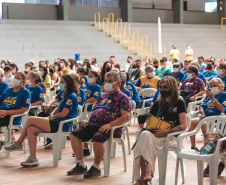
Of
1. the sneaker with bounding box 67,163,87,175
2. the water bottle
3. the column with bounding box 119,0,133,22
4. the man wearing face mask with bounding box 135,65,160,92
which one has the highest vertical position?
the column with bounding box 119,0,133,22

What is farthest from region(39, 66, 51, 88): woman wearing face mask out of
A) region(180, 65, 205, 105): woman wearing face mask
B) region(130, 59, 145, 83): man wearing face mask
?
region(180, 65, 205, 105): woman wearing face mask

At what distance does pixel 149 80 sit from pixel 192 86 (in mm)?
1129

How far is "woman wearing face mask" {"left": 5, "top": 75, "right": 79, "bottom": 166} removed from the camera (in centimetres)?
616

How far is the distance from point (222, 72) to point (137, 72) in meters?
3.25

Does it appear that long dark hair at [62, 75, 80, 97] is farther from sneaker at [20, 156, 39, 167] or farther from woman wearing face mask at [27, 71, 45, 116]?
woman wearing face mask at [27, 71, 45, 116]

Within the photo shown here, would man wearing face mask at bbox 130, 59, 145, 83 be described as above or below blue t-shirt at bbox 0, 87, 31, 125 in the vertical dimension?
above

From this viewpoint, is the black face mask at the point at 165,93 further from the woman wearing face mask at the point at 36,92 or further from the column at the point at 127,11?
the column at the point at 127,11

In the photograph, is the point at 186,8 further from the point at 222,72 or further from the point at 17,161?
the point at 17,161

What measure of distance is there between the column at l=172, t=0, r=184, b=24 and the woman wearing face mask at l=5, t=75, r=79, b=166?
73.3 ft

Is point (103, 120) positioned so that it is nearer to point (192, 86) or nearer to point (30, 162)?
point (30, 162)

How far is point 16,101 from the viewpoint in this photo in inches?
273

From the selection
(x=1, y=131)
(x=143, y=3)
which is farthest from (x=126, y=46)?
(x=1, y=131)

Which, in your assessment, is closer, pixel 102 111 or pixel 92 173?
pixel 92 173

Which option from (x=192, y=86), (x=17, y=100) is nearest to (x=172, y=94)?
(x=17, y=100)
